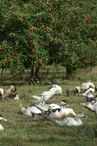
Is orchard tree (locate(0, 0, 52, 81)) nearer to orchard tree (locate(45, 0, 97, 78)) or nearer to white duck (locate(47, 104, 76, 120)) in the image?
orchard tree (locate(45, 0, 97, 78))

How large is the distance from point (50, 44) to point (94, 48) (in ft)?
6.77

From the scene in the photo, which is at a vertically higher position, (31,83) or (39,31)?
(39,31)

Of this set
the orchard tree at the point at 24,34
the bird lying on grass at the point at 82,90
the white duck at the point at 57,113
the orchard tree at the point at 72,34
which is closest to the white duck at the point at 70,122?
the white duck at the point at 57,113

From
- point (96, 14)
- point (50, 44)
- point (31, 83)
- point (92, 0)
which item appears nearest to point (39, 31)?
point (50, 44)

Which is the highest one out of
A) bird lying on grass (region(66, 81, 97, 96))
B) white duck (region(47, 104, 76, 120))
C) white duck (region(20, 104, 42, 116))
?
white duck (region(47, 104, 76, 120))

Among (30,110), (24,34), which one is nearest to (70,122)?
(30,110)

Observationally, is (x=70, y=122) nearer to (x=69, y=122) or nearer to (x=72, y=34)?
(x=69, y=122)

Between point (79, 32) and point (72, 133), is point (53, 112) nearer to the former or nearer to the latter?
point (72, 133)

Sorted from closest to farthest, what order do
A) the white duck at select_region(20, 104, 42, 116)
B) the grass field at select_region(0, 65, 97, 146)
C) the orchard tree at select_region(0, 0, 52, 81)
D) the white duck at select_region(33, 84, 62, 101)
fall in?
the grass field at select_region(0, 65, 97, 146) < the white duck at select_region(20, 104, 42, 116) < the white duck at select_region(33, 84, 62, 101) < the orchard tree at select_region(0, 0, 52, 81)

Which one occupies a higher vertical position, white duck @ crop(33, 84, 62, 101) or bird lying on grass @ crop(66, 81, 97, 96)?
white duck @ crop(33, 84, 62, 101)

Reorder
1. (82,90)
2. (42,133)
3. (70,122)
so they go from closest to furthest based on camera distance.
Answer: (42,133) → (70,122) → (82,90)

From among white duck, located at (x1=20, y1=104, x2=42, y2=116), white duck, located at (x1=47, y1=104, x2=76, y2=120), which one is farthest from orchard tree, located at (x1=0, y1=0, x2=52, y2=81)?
white duck, located at (x1=47, y1=104, x2=76, y2=120)

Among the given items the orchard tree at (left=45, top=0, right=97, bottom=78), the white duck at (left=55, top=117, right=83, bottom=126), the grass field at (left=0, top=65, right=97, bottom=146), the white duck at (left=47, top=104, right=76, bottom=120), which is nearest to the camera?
the grass field at (left=0, top=65, right=97, bottom=146)

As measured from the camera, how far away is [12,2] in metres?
16.2
